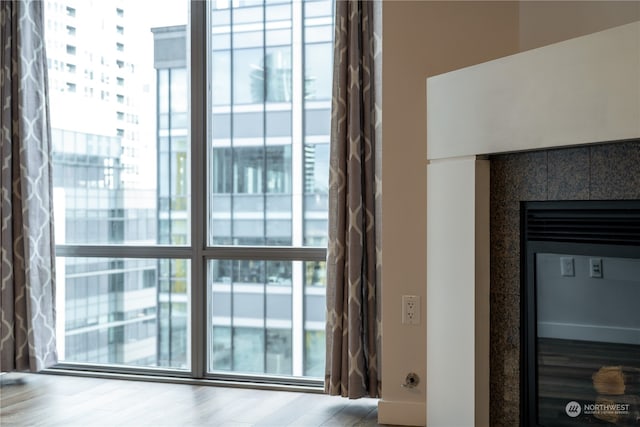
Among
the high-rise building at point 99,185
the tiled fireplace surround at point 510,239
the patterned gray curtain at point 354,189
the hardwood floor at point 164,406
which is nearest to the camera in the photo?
the tiled fireplace surround at point 510,239

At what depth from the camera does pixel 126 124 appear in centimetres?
402

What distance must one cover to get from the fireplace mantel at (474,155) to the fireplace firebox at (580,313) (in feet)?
0.57

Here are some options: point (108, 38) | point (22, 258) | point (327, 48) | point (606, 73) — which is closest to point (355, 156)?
point (327, 48)

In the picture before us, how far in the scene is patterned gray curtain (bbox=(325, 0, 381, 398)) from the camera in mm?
3344

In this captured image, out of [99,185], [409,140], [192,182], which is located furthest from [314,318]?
[99,185]

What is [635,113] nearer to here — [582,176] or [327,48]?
[582,176]

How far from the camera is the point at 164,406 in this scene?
132 inches

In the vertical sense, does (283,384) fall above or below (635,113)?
below

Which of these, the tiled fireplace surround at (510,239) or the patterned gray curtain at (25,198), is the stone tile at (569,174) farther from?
the patterned gray curtain at (25,198)

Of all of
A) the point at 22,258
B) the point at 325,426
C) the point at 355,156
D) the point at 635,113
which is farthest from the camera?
the point at 22,258

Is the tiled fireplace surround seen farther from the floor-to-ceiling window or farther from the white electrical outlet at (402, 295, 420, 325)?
the floor-to-ceiling window

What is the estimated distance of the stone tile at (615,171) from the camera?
208 cm

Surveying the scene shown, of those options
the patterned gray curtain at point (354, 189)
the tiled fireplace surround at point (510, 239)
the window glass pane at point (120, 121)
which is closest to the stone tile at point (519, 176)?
the tiled fireplace surround at point (510, 239)

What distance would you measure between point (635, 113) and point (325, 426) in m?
1.86
